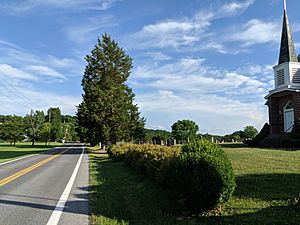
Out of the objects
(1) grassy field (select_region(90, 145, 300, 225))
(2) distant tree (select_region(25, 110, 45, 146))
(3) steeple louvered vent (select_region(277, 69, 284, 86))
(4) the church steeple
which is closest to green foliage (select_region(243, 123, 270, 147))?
(3) steeple louvered vent (select_region(277, 69, 284, 86))

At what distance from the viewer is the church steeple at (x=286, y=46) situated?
30.1 meters

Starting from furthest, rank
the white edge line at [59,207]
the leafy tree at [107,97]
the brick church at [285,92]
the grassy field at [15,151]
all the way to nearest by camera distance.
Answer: the leafy tree at [107,97], the grassy field at [15,151], the brick church at [285,92], the white edge line at [59,207]

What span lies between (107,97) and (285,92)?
767 inches

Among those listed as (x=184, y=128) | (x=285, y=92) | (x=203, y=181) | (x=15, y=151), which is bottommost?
(x=15, y=151)

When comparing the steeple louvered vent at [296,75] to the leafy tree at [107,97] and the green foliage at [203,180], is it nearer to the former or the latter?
the leafy tree at [107,97]

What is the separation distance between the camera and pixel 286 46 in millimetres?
30844

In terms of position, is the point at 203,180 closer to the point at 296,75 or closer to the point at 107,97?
the point at 296,75

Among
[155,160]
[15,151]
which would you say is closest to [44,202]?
[155,160]

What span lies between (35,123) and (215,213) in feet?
263

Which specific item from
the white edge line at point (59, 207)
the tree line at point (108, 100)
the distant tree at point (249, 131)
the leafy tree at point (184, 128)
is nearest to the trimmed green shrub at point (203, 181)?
the white edge line at point (59, 207)

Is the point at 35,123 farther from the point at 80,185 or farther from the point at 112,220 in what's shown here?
the point at 112,220

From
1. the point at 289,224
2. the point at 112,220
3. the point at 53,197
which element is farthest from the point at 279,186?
the point at 53,197

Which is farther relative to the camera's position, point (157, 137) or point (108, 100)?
point (157, 137)

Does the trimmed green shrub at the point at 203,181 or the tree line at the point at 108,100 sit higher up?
the tree line at the point at 108,100
